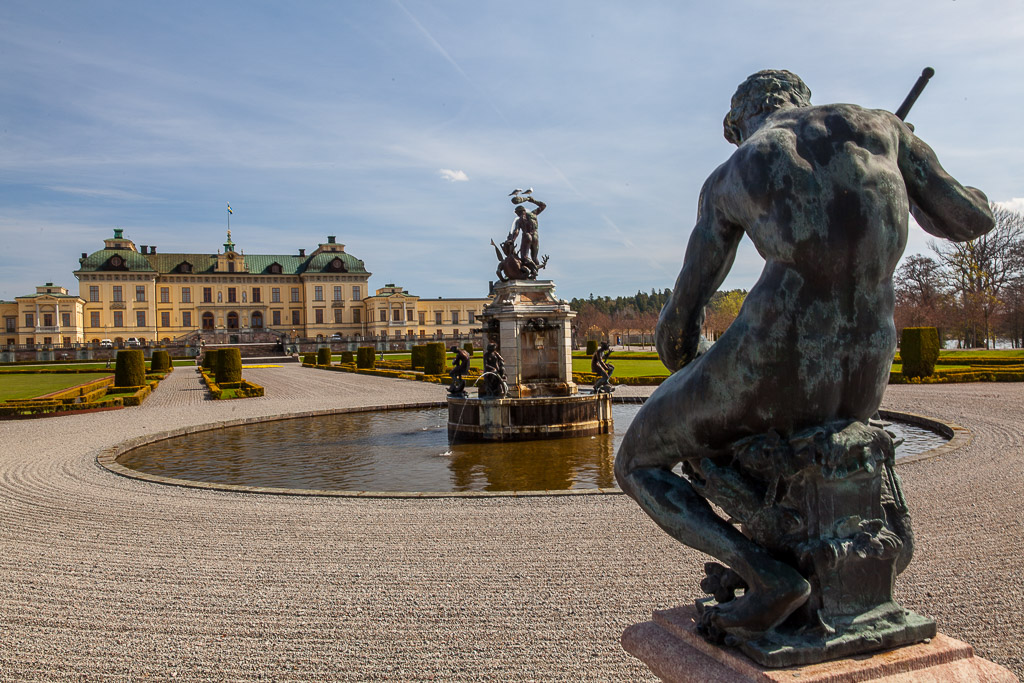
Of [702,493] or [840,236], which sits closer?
[840,236]

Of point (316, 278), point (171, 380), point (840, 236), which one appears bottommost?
point (171, 380)

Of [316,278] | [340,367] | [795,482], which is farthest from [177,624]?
[316,278]

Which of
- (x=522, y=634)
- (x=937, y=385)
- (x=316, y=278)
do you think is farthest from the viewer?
(x=316, y=278)

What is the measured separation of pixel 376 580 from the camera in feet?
18.2

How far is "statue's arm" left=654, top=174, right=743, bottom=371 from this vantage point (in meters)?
2.39

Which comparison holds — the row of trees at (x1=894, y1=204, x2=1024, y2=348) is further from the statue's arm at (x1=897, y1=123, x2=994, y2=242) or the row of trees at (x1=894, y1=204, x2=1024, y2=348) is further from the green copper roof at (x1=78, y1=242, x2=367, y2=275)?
the green copper roof at (x1=78, y1=242, x2=367, y2=275)

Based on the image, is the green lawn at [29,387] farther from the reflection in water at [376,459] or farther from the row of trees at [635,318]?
the row of trees at [635,318]

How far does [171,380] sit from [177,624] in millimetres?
33364

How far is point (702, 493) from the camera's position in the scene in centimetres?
243

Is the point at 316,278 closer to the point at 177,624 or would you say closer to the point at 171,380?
the point at 171,380

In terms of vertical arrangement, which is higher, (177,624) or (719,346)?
(719,346)

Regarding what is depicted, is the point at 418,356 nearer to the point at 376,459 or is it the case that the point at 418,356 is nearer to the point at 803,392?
the point at 376,459

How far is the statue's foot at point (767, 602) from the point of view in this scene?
2133 mm

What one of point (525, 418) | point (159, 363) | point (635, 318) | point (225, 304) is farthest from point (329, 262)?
point (525, 418)
